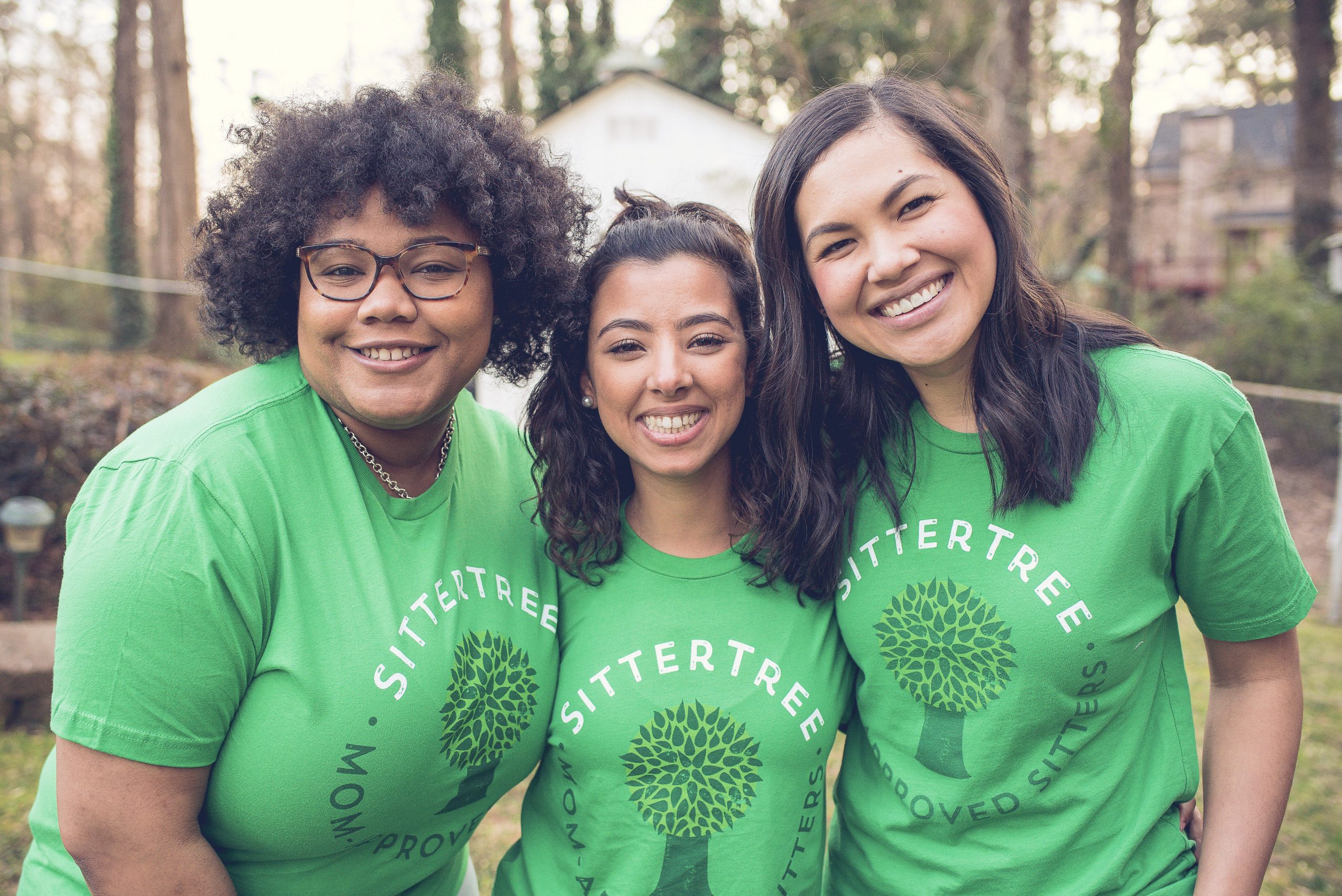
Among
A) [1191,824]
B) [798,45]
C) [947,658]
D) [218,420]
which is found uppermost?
[798,45]

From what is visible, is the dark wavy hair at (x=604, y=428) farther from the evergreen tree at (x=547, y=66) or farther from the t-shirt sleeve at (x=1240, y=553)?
the evergreen tree at (x=547, y=66)

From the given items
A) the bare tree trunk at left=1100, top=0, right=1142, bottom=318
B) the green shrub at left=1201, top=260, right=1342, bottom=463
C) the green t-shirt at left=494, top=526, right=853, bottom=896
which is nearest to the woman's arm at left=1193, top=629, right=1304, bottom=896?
the green t-shirt at left=494, top=526, right=853, bottom=896

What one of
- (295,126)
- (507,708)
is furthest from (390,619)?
(295,126)

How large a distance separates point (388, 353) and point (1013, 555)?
52.6 inches

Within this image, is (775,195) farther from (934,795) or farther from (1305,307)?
(1305,307)

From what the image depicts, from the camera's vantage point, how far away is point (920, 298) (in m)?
1.88

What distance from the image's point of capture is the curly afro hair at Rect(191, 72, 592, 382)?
5.96 ft

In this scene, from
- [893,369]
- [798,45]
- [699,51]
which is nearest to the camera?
[893,369]

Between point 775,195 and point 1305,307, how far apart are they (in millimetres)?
12919

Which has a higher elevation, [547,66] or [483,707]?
[547,66]

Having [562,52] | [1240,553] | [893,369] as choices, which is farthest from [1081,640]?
[562,52]

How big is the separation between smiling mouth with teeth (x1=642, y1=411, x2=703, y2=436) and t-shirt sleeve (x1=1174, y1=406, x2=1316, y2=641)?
1048 mm

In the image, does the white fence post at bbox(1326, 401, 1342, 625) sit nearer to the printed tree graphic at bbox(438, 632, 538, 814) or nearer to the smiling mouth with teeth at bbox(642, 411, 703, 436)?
the smiling mouth with teeth at bbox(642, 411, 703, 436)

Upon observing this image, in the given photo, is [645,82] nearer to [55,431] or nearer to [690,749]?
[55,431]
